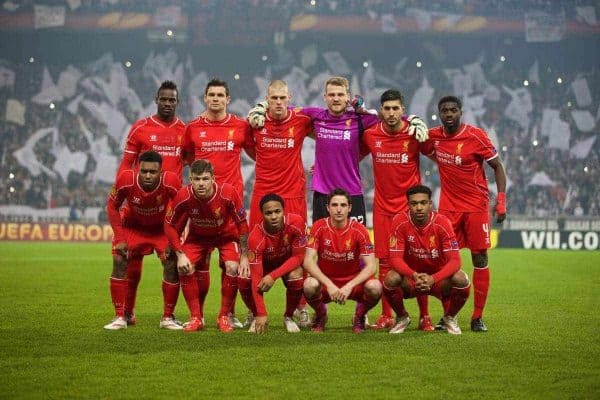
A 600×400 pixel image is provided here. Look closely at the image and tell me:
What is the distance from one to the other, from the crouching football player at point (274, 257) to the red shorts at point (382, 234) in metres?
0.95

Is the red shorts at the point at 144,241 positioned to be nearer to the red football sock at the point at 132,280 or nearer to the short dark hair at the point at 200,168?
the red football sock at the point at 132,280

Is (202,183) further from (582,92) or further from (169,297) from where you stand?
(582,92)

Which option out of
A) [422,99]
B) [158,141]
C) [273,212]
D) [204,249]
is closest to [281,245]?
[273,212]

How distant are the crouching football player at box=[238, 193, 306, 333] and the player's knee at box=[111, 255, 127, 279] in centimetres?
101

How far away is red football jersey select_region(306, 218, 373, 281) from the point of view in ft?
26.5

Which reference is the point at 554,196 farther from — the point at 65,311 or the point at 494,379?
the point at 494,379

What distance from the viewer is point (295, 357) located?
6.52m

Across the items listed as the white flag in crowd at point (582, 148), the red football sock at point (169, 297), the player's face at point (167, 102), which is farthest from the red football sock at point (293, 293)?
the white flag in crowd at point (582, 148)

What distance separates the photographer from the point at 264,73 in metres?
35.0

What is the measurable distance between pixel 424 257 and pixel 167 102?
274 cm

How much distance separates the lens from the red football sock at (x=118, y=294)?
823 centimetres

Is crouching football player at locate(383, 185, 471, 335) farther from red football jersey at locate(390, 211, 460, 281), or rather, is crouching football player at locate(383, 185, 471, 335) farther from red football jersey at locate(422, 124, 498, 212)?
red football jersey at locate(422, 124, 498, 212)

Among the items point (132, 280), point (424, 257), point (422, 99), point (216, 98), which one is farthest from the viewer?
point (422, 99)

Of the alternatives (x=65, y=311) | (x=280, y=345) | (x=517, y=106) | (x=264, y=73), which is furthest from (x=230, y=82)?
(x=280, y=345)
